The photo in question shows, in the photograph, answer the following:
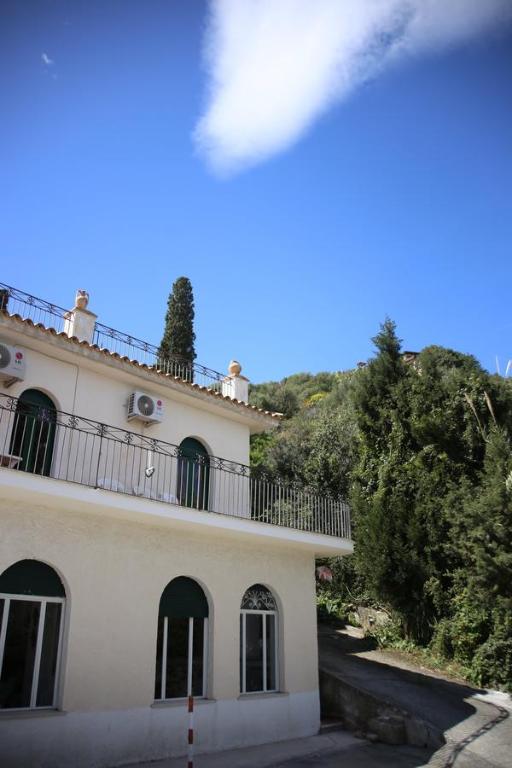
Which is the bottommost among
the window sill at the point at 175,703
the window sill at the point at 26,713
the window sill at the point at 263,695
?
the window sill at the point at 263,695

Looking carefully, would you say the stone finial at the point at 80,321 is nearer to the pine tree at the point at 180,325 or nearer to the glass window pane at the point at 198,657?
the glass window pane at the point at 198,657

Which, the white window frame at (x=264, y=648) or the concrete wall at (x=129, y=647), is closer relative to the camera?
the concrete wall at (x=129, y=647)

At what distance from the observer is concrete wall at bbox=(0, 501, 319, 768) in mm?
8711

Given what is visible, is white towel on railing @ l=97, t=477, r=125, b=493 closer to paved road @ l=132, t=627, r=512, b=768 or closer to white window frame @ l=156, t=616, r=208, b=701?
white window frame @ l=156, t=616, r=208, b=701

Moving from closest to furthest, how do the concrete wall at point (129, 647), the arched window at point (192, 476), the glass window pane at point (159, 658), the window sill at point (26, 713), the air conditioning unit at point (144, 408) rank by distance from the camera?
1. the window sill at point (26, 713)
2. the concrete wall at point (129, 647)
3. the glass window pane at point (159, 658)
4. the air conditioning unit at point (144, 408)
5. the arched window at point (192, 476)

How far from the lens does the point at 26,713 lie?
830 centimetres

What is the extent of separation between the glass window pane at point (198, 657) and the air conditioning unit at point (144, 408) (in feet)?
12.8

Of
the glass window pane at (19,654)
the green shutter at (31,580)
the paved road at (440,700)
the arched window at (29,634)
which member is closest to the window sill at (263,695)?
the paved road at (440,700)

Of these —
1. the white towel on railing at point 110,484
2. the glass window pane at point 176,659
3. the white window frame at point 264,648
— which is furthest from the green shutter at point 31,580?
the white window frame at point 264,648

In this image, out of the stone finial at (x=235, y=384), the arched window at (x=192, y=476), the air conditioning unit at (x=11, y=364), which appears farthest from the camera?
the stone finial at (x=235, y=384)

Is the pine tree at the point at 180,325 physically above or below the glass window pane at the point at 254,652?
above

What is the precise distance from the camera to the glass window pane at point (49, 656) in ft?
28.6

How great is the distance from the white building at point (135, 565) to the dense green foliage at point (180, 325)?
12899 millimetres

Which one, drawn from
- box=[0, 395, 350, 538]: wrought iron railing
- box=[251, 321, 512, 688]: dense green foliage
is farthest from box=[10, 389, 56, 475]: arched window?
box=[251, 321, 512, 688]: dense green foliage
